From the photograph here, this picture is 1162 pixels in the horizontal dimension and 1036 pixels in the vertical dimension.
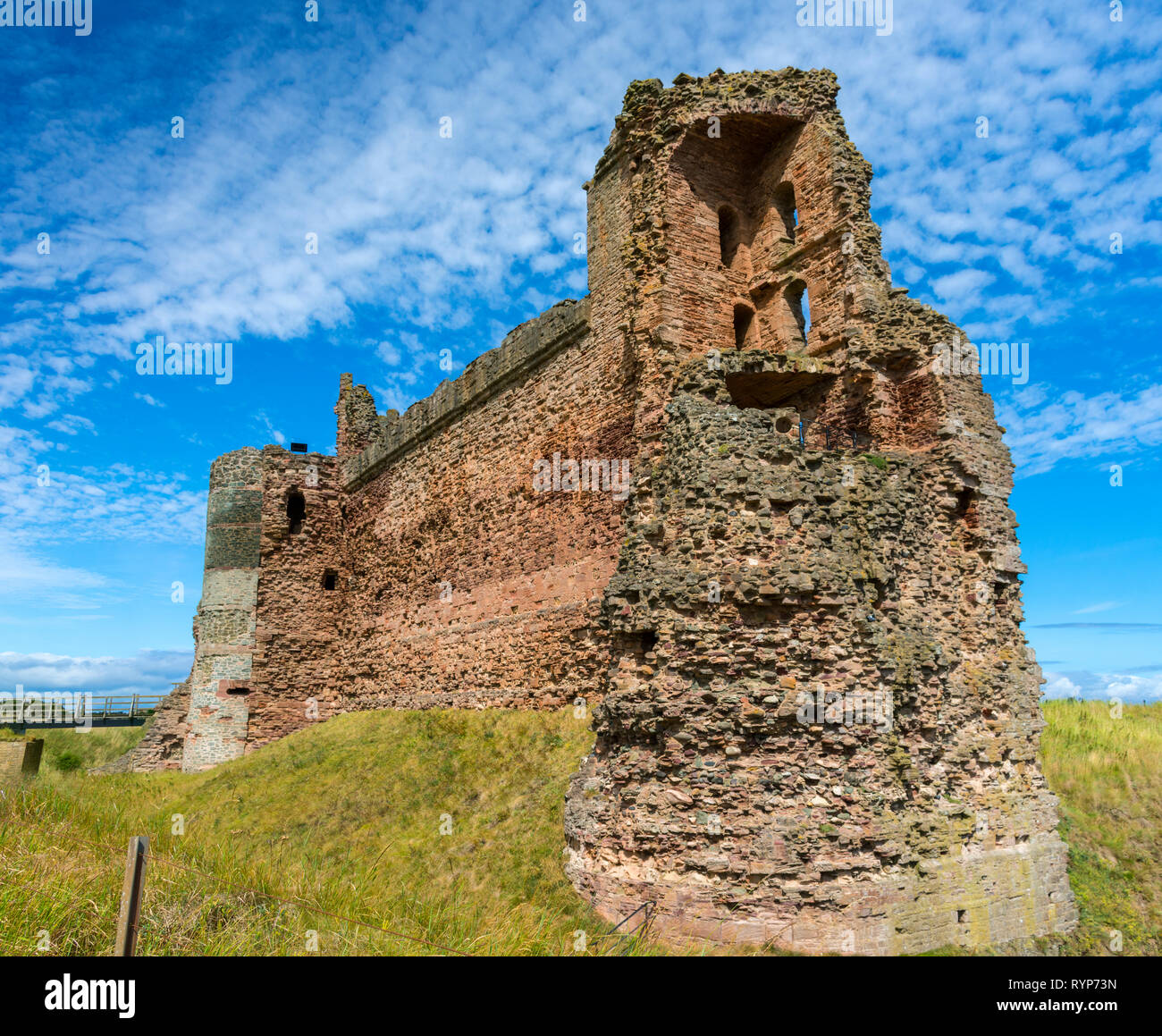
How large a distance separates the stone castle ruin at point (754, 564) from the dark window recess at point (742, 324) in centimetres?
6

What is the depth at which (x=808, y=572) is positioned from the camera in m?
8.70

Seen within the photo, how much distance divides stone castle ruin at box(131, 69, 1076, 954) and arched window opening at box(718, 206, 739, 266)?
0.06 meters

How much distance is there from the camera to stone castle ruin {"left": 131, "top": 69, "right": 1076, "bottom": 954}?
8.30m

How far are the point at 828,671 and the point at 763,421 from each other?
294cm

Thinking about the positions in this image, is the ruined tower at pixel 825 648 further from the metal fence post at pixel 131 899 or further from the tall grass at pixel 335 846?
the metal fence post at pixel 131 899

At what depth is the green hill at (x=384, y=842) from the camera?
598 cm

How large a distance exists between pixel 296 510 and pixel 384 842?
13.8m

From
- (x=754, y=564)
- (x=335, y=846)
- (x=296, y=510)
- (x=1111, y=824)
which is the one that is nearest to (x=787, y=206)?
(x=754, y=564)
